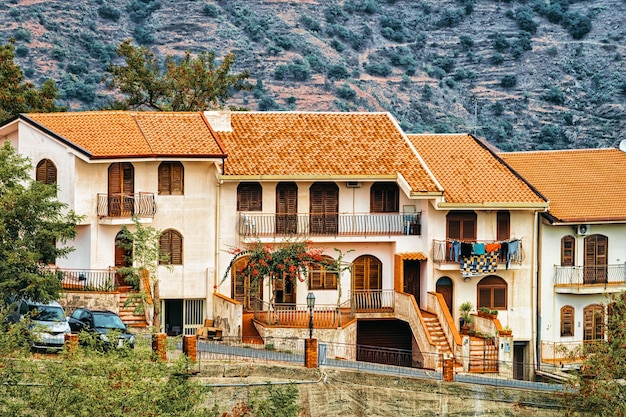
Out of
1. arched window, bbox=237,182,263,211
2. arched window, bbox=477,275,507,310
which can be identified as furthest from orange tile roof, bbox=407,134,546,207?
arched window, bbox=237,182,263,211

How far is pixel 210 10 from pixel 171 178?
56.4m

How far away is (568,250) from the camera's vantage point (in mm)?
56906

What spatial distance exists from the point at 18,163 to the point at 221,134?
9.37 meters

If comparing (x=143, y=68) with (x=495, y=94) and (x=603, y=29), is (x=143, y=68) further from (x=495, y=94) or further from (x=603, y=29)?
(x=603, y=29)

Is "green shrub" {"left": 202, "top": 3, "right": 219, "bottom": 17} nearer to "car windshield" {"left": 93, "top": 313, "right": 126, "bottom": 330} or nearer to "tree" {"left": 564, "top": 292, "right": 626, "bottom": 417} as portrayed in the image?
"car windshield" {"left": 93, "top": 313, "right": 126, "bottom": 330}

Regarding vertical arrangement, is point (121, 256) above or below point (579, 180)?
below

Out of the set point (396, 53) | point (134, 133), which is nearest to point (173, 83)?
point (134, 133)

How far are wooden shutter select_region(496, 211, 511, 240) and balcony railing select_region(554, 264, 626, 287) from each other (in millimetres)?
2189

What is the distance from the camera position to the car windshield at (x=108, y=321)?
157 feet

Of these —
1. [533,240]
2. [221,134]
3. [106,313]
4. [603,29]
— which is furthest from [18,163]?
[603,29]

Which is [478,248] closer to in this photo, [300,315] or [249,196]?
[300,315]

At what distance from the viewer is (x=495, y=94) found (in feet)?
359

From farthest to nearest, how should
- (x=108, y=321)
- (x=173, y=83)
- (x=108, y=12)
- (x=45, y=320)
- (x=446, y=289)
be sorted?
(x=108, y=12) < (x=173, y=83) < (x=446, y=289) < (x=108, y=321) < (x=45, y=320)

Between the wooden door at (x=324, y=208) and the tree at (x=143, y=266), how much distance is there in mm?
5561
